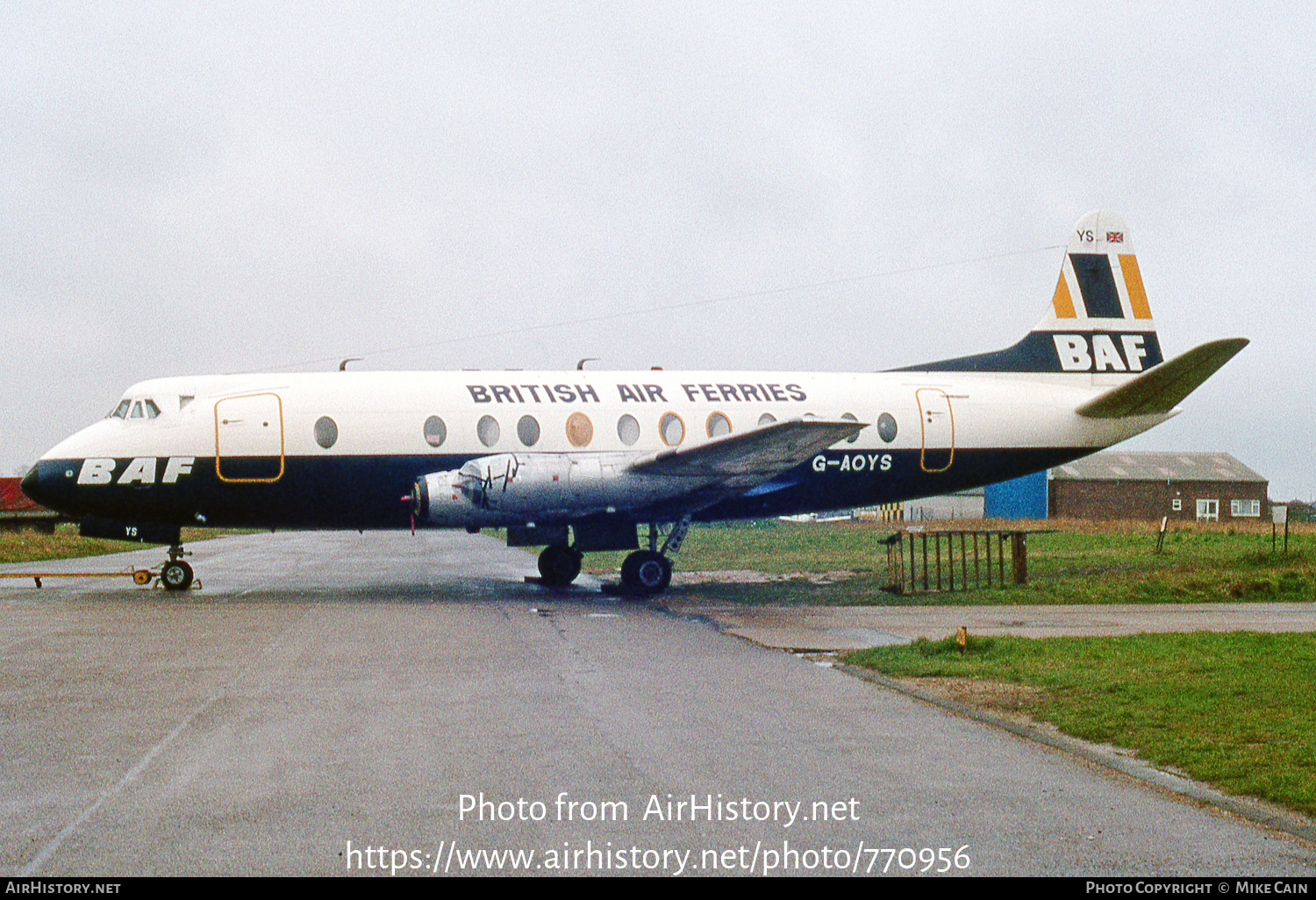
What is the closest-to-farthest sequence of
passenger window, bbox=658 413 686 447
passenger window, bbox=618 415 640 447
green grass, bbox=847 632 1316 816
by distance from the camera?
green grass, bbox=847 632 1316 816, passenger window, bbox=618 415 640 447, passenger window, bbox=658 413 686 447

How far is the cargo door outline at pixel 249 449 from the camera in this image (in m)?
21.2

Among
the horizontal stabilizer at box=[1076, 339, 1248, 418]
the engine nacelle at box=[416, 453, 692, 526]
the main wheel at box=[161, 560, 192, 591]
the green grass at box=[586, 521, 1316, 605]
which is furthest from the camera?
the main wheel at box=[161, 560, 192, 591]

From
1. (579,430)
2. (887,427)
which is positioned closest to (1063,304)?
(887,427)

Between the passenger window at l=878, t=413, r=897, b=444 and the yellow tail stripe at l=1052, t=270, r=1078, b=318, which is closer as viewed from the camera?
the passenger window at l=878, t=413, r=897, b=444

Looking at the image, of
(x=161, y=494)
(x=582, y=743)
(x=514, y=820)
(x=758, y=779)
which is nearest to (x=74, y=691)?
(x=582, y=743)

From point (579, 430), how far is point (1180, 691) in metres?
13.4

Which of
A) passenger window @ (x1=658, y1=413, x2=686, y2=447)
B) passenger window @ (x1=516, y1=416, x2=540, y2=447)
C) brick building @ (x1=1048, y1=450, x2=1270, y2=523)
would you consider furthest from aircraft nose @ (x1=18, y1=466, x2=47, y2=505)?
brick building @ (x1=1048, y1=450, x2=1270, y2=523)

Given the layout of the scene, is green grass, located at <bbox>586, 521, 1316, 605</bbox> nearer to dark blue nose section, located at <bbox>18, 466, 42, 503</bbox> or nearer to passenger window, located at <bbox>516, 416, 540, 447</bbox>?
passenger window, located at <bbox>516, 416, 540, 447</bbox>

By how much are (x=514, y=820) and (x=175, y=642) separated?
989 cm

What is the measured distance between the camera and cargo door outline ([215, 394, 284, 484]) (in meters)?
21.2

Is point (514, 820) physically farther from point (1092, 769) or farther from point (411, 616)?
point (411, 616)

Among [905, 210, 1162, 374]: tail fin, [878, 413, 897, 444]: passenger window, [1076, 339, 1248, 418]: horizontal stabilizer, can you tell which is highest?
[905, 210, 1162, 374]: tail fin

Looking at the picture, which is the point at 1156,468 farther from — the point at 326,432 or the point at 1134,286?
the point at 326,432

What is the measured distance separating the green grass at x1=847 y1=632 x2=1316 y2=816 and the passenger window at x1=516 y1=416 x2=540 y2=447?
9.96m
